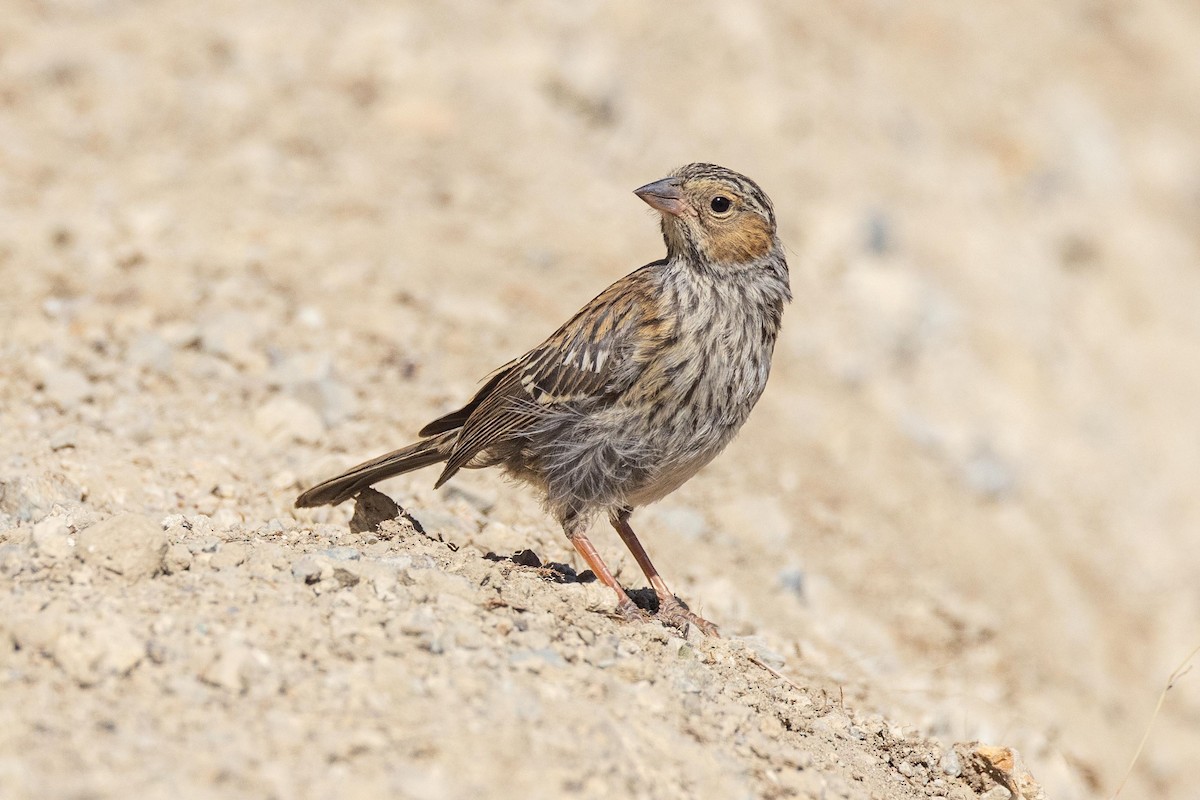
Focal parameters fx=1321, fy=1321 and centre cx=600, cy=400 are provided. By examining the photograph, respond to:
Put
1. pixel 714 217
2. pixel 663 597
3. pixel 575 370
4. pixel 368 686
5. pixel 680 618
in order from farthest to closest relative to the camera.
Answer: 1. pixel 714 217
2. pixel 575 370
3. pixel 663 597
4. pixel 680 618
5. pixel 368 686

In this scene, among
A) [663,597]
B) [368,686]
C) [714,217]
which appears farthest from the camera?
[714,217]

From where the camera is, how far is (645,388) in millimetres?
5273

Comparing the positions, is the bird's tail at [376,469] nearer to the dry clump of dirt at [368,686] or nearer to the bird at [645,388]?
the bird at [645,388]

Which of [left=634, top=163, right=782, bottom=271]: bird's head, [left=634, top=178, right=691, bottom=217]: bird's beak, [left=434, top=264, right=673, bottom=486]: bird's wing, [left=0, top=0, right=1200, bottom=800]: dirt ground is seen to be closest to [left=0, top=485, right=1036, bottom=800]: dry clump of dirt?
[left=0, top=0, right=1200, bottom=800]: dirt ground

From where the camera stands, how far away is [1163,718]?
28.9ft

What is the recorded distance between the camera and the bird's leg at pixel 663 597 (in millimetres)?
5203

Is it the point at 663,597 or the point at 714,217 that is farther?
the point at 714,217

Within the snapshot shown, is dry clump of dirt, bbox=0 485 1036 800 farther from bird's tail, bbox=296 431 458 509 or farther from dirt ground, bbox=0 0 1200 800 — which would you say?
bird's tail, bbox=296 431 458 509

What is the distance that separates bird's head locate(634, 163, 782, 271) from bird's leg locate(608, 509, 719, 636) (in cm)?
117

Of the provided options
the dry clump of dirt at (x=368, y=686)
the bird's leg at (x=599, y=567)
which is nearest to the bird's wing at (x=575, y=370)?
the bird's leg at (x=599, y=567)

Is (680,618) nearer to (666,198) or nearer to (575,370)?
(575,370)

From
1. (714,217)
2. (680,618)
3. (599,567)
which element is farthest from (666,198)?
(680,618)

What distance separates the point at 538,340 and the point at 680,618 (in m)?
3.51

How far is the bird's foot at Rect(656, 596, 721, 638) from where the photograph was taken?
5.18m
